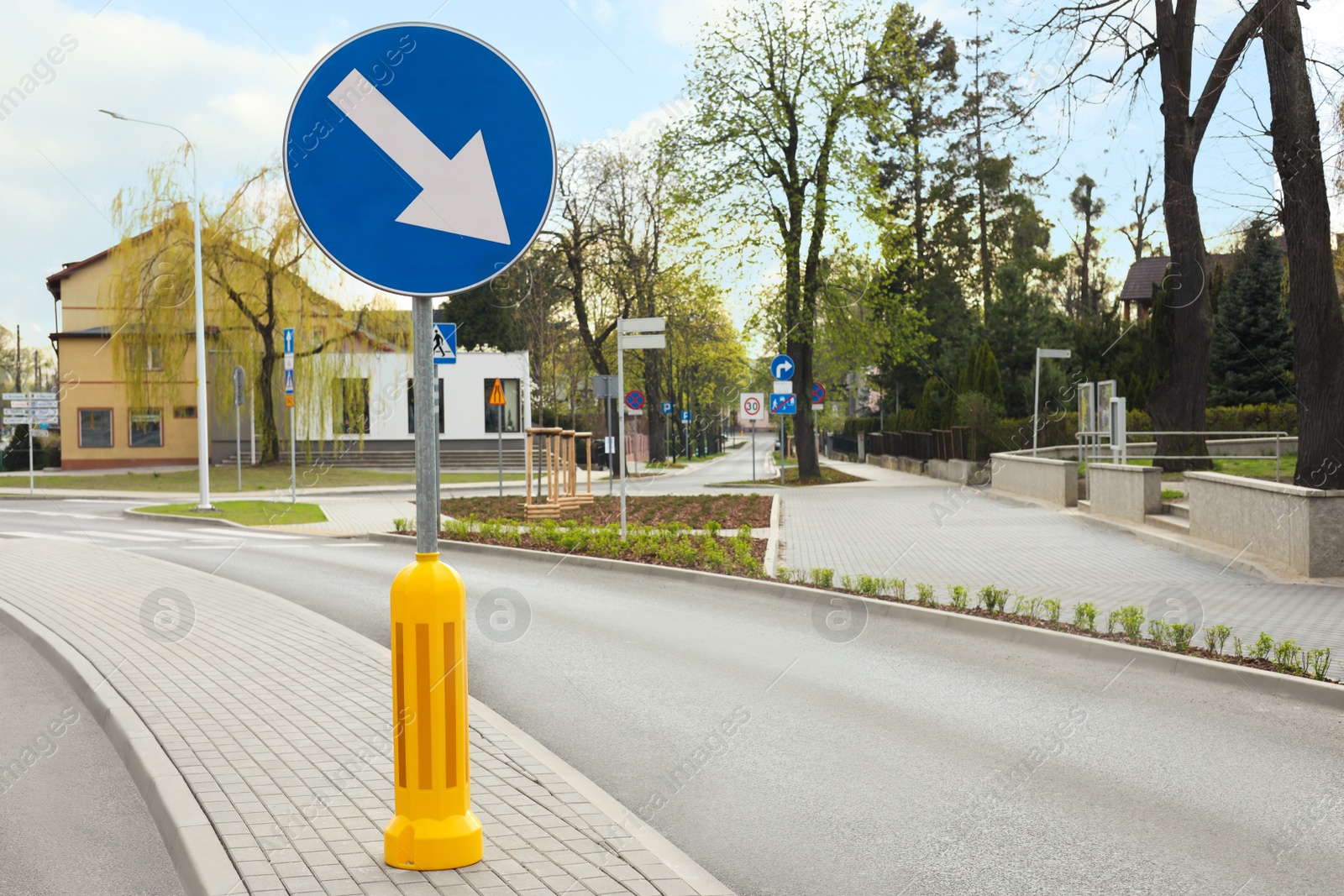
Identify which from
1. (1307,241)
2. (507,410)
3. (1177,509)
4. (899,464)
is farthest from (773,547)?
(507,410)

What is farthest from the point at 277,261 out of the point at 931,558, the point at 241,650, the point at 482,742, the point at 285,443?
the point at 482,742

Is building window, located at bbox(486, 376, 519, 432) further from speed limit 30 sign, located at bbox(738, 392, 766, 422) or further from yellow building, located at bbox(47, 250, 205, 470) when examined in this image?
speed limit 30 sign, located at bbox(738, 392, 766, 422)

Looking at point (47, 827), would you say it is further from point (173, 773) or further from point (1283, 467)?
point (1283, 467)

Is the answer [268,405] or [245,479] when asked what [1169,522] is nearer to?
[245,479]

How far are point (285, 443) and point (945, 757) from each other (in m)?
49.5

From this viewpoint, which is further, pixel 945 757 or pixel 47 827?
pixel 945 757

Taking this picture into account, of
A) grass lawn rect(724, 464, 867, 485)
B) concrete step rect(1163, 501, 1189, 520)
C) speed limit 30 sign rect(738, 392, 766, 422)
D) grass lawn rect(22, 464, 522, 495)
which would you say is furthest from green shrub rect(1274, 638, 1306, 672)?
grass lawn rect(22, 464, 522, 495)

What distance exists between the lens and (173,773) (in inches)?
201

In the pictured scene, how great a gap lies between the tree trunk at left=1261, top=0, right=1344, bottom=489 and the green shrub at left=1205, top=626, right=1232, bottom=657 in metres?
6.88

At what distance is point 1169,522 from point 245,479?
102 feet

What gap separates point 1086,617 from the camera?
30.1ft

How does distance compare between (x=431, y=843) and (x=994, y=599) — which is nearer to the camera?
(x=431, y=843)

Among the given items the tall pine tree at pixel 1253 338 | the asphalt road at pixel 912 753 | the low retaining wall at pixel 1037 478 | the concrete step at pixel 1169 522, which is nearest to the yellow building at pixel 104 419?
the low retaining wall at pixel 1037 478

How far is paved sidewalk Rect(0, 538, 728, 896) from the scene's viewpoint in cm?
398
